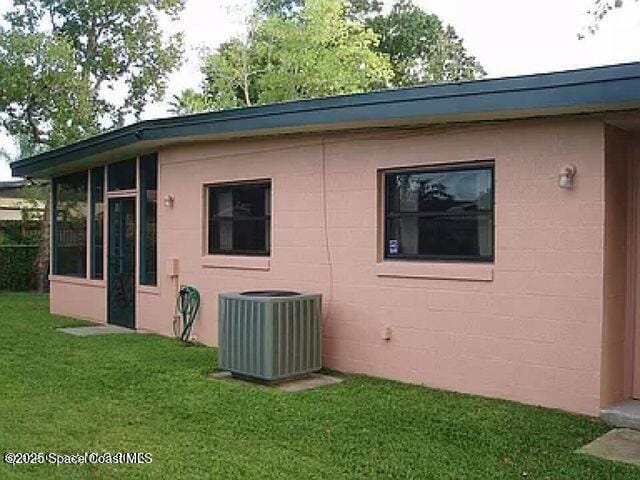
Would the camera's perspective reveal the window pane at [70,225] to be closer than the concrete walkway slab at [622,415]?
No

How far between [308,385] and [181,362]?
1742 millimetres

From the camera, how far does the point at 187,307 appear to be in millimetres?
9438

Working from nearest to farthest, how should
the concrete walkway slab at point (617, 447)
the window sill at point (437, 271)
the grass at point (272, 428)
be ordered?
the grass at point (272, 428)
the concrete walkway slab at point (617, 447)
the window sill at point (437, 271)

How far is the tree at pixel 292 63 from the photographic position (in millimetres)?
24719

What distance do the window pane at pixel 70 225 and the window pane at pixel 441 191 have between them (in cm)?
675

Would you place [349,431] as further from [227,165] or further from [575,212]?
[227,165]

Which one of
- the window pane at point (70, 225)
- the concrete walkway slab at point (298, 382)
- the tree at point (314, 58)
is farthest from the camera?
the tree at point (314, 58)

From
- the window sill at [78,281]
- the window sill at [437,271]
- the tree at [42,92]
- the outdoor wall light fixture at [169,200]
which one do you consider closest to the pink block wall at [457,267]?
the window sill at [437,271]

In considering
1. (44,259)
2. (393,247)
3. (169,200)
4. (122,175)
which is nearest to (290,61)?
(44,259)

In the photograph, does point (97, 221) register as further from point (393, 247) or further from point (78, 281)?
point (393, 247)

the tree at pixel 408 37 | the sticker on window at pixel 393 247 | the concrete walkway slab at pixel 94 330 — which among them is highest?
the tree at pixel 408 37

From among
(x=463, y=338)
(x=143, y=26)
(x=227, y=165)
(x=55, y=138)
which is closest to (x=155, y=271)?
(x=227, y=165)

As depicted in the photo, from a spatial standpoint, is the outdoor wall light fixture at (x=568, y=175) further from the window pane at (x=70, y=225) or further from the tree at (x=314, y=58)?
the tree at (x=314, y=58)

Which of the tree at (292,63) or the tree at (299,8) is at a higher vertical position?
the tree at (299,8)
